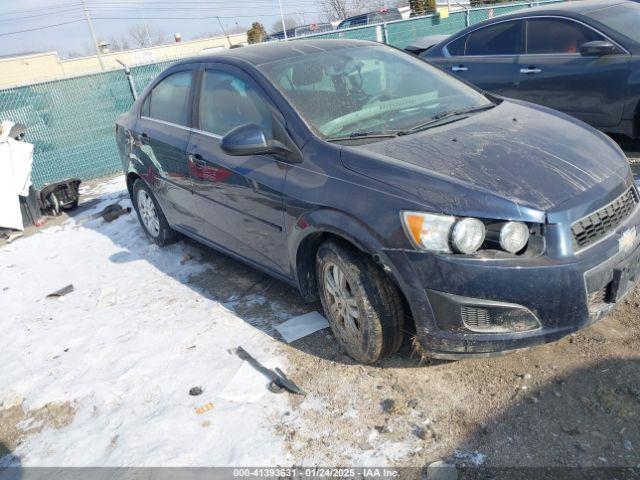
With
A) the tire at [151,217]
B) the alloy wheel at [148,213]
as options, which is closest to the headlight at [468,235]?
the tire at [151,217]

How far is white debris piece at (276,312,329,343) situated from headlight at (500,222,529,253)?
1.52 meters

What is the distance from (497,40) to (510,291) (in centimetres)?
514

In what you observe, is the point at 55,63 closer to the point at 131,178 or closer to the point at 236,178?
the point at 131,178

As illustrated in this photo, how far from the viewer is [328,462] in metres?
2.55

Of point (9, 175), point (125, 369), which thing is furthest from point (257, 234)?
point (9, 175)

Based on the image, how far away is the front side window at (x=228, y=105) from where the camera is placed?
11.7ft

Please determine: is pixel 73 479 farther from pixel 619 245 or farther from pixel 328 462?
pixel 619 245

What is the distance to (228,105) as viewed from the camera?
3.91 metres

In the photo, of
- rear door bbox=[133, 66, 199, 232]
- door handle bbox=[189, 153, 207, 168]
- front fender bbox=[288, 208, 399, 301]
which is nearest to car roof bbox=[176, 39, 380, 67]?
rear door bbox=[133, 66, 199, 232]

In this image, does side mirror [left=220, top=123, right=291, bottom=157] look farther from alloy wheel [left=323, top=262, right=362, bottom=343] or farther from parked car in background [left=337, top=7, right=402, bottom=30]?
parked car in background [left=337, top=7, right=402, bottom=30]

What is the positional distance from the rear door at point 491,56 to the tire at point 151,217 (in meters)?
3.63

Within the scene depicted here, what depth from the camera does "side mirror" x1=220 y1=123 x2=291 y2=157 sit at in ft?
10.5

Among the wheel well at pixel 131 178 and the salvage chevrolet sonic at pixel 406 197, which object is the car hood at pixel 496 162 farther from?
the wheel well at pixel 131 178

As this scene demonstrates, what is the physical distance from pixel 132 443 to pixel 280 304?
1479mm
